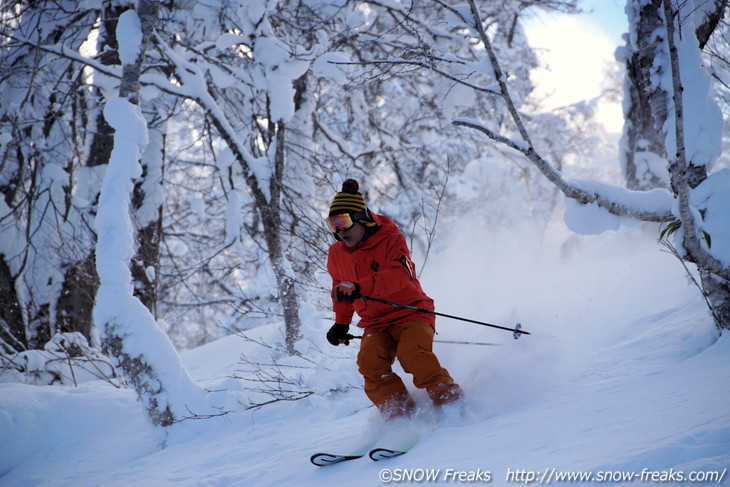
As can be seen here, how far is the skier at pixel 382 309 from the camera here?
2.98 metres

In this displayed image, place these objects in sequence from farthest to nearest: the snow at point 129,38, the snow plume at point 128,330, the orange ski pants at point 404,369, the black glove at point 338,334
Answer: 1. the snow at point 129,38
2. the snow plume at point 128,330
3. the black glove at point 338,334
4. the orange ski pants at point 404,369

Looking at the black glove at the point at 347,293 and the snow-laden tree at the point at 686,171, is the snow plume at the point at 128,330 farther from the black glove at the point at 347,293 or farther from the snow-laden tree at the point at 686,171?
the snow-laden tree at the point at 686,171

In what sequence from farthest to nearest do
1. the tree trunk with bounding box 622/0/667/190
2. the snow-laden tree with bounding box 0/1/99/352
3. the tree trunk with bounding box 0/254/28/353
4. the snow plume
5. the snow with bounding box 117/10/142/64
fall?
1. the tree trunk with bounding box 0/254/28/353
2. the snow-laden tree with bounding box 0/1/99/352
3. the snow with bounding box 117/10/142/64
4. the snow plume
5. the tree trunk with bounding box 622/0/667/190

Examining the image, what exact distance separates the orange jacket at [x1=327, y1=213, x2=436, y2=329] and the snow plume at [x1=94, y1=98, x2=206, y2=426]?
1.79 meters

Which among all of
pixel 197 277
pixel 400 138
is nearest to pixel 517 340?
pixel 400 138

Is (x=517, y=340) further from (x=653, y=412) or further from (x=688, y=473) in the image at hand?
(x=688, y=473)

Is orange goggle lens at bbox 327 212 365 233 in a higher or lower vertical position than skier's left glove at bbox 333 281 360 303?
higher

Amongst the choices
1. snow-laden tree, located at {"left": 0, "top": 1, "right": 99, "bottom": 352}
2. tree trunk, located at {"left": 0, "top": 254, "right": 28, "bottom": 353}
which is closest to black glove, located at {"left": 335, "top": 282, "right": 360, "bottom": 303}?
snow-laden tree, located at {"left": 0, "top": 1, "right": 99, "bottom": 352}

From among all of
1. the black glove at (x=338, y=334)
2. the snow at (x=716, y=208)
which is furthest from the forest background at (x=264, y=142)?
the black glove at (x=338, y=334)

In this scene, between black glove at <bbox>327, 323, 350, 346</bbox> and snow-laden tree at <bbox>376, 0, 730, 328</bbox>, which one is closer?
snow-laden tree at <bbox>376, 0, 730, 328</bbox>

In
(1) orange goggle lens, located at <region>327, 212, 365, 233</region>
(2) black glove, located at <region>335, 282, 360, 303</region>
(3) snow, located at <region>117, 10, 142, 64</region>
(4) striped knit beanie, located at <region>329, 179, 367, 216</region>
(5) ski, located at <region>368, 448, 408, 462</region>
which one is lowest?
(5) ski, located at <region>368, 448, 408, 462</region>

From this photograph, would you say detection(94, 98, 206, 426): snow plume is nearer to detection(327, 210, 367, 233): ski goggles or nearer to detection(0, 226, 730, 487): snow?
detection(0, 226, 730, 487): snow

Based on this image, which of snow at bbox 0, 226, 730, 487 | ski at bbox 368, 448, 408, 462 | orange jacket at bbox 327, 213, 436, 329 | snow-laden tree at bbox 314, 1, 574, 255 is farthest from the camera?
snow-laden tree at bbox 314, 1, 574, 255

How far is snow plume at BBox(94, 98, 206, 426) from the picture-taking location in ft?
13.5
